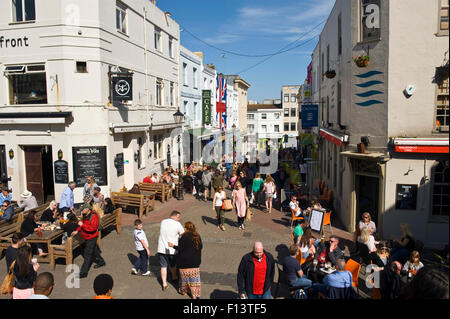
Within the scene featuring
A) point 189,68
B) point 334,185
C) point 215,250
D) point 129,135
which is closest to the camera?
point 215,250

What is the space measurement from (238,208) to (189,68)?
1788cm

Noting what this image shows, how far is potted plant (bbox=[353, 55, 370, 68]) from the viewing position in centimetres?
1144

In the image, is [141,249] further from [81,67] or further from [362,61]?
[81,67]

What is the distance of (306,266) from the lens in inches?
319

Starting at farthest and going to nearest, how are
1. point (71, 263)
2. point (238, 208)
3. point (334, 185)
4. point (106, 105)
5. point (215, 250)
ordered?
point (334, 185), point (106, 105), point (238, 208), point (215, 250), point (71, 263)

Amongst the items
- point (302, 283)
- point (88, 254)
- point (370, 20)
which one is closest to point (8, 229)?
point (88, 254)

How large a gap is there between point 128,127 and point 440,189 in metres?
12.4

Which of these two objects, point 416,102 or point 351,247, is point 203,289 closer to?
point 351,247

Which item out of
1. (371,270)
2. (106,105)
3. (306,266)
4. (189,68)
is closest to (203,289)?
(306,266)

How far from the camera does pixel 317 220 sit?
437 inches

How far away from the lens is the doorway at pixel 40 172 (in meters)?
15.3

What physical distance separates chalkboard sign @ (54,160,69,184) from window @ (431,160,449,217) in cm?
1313

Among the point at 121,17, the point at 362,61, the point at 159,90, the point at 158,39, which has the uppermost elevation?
the point at 158,39

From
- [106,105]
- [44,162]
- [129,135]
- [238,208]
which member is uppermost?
[106,105]
